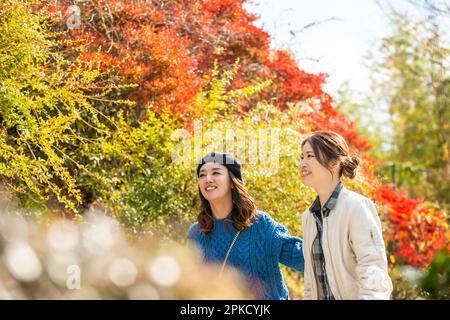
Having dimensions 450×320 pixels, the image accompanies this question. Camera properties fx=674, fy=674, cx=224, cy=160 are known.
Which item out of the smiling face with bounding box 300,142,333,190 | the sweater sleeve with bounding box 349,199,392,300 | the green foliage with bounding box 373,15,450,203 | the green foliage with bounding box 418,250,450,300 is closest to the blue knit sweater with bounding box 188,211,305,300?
the smiling face with bounding box 300,142,333,190

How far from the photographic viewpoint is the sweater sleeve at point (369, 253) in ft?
6.74

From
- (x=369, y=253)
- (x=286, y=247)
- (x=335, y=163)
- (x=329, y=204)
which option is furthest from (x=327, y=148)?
(x=286, y=247)

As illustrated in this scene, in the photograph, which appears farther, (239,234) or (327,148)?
(239,234)

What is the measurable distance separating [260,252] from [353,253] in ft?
2.87

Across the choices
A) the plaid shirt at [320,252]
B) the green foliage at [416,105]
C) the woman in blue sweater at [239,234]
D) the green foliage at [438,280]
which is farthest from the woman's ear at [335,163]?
the green foliage at [416,105]

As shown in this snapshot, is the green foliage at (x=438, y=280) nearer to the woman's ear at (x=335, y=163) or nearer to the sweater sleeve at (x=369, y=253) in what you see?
the woman's ear at (x=335, y=163)

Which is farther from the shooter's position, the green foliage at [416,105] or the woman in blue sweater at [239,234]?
the green foliage at [416,105]

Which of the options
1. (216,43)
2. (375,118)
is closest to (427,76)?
(375,118)

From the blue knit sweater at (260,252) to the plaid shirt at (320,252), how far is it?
65 centimetres

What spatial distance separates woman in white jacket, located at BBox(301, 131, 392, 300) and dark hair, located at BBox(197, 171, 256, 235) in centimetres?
74

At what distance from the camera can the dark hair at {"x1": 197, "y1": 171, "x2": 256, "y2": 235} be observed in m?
3.15

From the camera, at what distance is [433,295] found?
5.06 meters

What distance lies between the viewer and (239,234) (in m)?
3.11

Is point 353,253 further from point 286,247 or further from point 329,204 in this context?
point 286,247
